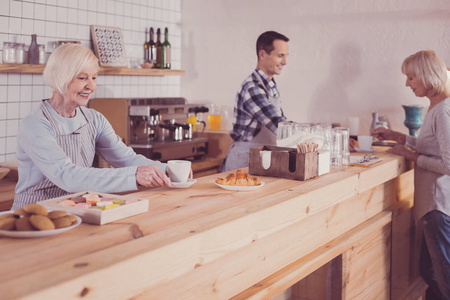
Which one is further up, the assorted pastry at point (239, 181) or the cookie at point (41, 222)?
the assorted pastry at point (239, 181)

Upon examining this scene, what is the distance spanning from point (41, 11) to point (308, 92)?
237 cm

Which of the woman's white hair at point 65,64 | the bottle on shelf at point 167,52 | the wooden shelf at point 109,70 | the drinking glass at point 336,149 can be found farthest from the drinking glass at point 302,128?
the bottle on shelf at point 167,52

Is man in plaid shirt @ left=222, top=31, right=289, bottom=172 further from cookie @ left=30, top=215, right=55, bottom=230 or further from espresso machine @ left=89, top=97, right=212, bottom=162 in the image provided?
cookie @ left=30, top=215, right=55, bottom=230

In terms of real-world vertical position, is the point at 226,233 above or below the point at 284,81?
below

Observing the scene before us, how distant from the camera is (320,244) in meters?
2.58

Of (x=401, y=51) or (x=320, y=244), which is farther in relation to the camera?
(x=401, y=51)

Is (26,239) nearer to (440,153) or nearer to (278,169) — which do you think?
(278,169)

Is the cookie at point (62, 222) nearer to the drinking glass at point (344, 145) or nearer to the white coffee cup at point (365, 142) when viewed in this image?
the drinking glass at point (344, 145)

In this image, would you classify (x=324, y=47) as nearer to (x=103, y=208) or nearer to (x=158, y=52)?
(x=158, y=52)

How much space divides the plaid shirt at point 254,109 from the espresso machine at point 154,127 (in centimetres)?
Result: 79

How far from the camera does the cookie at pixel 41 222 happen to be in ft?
4.77

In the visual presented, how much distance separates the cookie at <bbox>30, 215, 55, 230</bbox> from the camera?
57.3 inches

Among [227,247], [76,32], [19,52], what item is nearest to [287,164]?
[227,247]

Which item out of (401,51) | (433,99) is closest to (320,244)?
(433,99)
